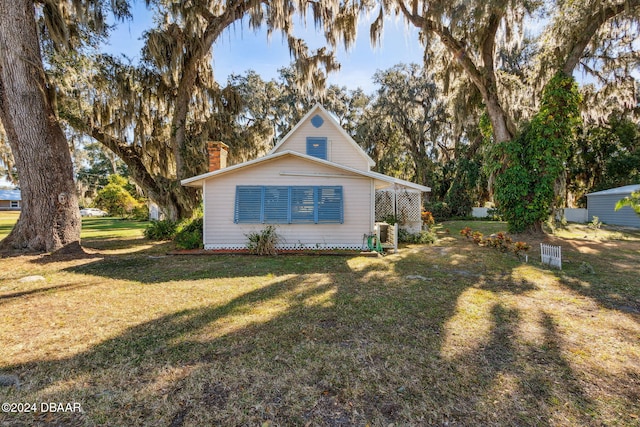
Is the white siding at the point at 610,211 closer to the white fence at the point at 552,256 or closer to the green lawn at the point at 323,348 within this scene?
the white fence at the point at 552,256

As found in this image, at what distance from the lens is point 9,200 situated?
44.3m

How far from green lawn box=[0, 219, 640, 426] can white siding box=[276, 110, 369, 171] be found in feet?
26.0

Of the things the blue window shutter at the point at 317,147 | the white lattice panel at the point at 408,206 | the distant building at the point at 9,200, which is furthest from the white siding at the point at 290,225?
the distant building at the point at 9,200

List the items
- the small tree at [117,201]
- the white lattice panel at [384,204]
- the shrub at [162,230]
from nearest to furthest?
the shrub at [162,230]
the white lattice panel at [384,204]
the small tree at [117,201]

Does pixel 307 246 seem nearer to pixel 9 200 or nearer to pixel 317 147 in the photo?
pixel 317 147

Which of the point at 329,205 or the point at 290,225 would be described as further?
the point at 290,225

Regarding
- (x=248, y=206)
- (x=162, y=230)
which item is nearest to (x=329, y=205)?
(x=248, y=206)

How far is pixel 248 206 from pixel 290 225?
1.46 meters

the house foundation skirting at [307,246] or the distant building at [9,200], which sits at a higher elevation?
the distant building at [9,200]

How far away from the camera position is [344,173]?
357 inches

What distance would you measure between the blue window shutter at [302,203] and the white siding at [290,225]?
27cm

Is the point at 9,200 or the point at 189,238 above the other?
the point at 9,200

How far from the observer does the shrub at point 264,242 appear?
8672mm

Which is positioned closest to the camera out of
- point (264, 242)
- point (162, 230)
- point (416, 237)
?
point (264, 242)
